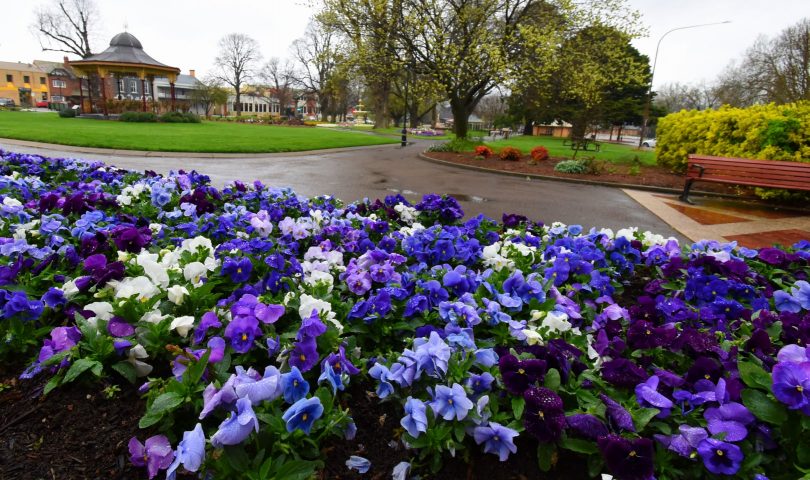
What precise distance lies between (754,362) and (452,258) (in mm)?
1644

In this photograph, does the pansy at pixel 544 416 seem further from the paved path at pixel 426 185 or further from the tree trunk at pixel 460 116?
the tree trunk at pixel 460 116

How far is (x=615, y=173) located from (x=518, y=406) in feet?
46.7

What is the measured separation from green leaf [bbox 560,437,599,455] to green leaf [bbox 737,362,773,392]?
594 millimetres

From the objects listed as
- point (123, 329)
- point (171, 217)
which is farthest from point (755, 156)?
point (123, 329)

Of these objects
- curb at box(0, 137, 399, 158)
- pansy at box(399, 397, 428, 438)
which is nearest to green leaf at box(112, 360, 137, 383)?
pansy at box(399, 397, 428, 438)

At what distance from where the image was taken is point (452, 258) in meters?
3.02

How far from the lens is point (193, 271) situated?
7.68 feet

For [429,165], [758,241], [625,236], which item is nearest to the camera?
[625,236]

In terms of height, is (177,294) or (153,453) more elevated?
(177,294)

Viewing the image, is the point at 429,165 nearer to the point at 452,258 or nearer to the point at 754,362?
the point at 452,258

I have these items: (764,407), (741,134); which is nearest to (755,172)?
(741,134)

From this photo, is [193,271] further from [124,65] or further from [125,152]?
[124,65]

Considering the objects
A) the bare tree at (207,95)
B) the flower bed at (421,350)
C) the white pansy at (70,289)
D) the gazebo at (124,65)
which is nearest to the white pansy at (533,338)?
the flower bed at (421,350)

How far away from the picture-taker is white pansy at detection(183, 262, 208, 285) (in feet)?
7.64
